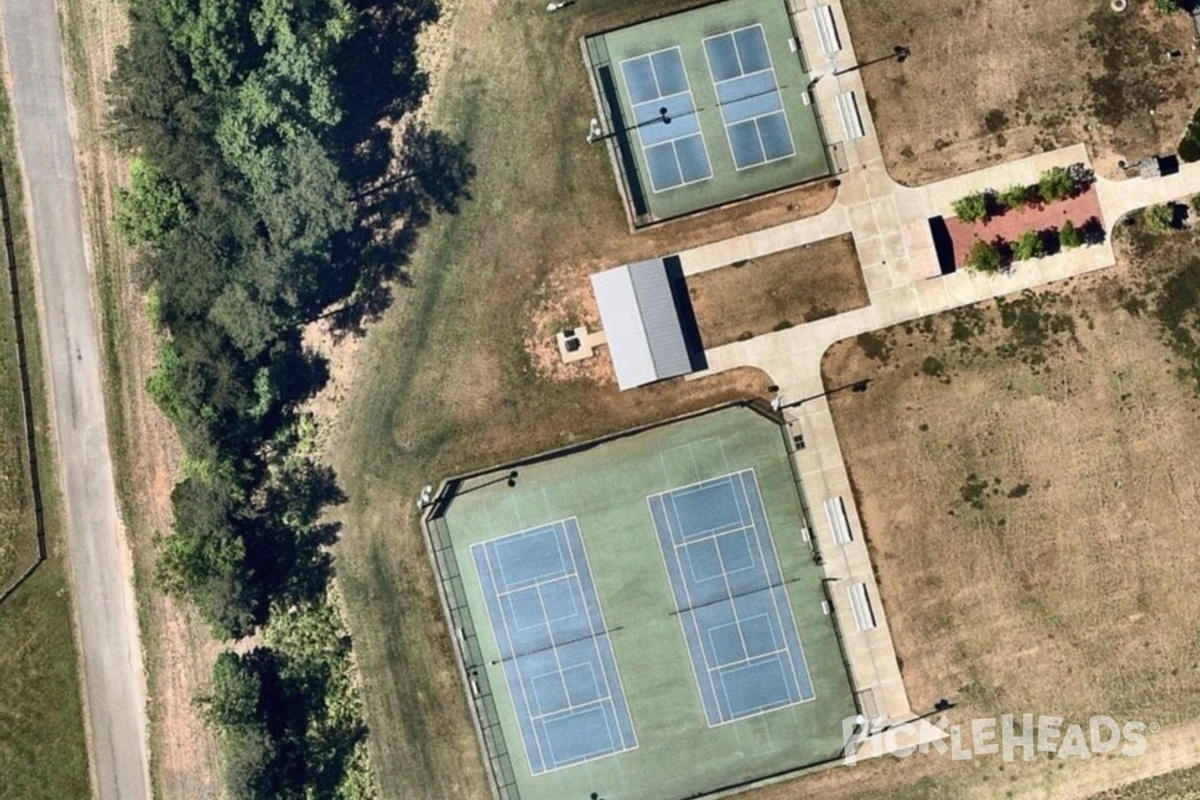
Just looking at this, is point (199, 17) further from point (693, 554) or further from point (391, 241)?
point (693, 554)

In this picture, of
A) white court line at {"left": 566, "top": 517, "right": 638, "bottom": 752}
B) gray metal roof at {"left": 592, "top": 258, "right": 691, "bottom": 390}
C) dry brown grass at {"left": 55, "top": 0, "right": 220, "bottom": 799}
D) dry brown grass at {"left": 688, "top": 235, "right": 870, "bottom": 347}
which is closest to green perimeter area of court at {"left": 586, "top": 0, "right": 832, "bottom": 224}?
gray metal roof at {"left": 592, "top": 258, "right": 691, "bottom": 390}

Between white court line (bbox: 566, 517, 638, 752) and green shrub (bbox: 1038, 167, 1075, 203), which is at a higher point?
green shrub (bbox: 1038, 167, 1075, 203)

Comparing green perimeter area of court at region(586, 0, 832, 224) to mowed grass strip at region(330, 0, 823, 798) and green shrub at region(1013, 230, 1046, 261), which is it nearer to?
mowed grass strip at region(330, 0, 823, 798)

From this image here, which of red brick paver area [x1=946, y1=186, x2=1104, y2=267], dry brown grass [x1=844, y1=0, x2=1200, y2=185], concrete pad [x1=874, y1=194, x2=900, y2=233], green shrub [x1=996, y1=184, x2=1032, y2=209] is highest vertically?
dry brown grass [x1=844, y1=0, x2=1200, y2=185]

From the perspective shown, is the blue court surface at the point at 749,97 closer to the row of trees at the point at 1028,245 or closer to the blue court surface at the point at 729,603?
the row of trees at the point at 1028,245

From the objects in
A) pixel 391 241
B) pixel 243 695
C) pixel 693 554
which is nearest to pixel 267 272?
pixel 391 241

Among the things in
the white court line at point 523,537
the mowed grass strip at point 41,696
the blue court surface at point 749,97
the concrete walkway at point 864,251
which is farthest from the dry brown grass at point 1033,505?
the mowed grass strip at point 41,696
